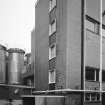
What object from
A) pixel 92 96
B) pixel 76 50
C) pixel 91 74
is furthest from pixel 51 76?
pixel 92 96

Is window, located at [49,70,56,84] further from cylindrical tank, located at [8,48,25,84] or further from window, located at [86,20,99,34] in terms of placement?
cylindrical tank, located at [8,48,25,84]

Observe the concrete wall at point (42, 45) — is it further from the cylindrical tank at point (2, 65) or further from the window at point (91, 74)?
the cylindrical tank at point (2, 65)

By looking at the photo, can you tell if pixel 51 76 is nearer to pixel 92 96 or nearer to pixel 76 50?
pixel 76 50

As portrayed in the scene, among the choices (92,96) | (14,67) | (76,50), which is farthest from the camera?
(14,67)

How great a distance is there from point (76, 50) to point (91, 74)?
243 cm

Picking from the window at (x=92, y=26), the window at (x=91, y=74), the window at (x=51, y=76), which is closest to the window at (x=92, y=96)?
the window at (x=91, y=74)

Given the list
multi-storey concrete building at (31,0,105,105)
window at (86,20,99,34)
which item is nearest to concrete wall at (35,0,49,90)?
Result: multi-storey concrete building at (31,0,105,105)

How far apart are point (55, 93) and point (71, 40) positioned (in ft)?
12.6

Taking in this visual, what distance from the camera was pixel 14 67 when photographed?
80.4 ft

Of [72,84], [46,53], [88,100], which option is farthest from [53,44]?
[88,100]

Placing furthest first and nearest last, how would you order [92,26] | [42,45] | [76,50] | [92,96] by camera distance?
[42,45] < [92,26] < [92,96] < [76,50]

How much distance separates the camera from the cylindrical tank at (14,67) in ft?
80.4

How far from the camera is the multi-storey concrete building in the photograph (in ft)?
35.2

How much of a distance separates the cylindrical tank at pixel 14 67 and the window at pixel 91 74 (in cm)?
1478
